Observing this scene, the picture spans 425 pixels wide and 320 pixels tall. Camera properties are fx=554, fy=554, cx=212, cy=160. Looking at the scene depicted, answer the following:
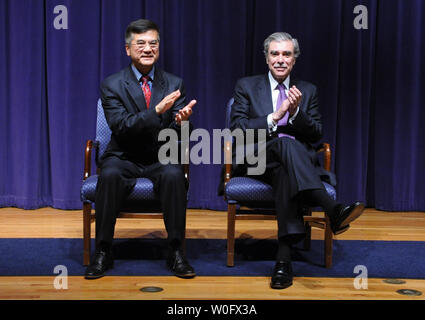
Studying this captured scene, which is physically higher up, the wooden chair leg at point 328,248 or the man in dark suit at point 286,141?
the man in dark suit at point 286,141

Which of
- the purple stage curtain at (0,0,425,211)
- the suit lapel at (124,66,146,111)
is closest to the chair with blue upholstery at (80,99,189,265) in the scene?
the suit lapel at (124,66,146,111)

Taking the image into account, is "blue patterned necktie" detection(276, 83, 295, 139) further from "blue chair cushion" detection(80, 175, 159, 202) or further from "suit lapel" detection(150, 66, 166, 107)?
"blue chair cushion" detection(80, 175, 159, 202)

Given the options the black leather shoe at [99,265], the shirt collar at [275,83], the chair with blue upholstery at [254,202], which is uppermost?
the shirt collar at [275,83]

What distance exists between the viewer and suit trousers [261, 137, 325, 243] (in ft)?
9.38

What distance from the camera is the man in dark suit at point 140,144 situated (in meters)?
2.92

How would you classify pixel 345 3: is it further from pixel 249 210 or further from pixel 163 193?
pixel 163 193

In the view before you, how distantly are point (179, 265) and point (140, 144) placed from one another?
0.75 metres

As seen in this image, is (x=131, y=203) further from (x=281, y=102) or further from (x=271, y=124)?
(x=281, y=102)

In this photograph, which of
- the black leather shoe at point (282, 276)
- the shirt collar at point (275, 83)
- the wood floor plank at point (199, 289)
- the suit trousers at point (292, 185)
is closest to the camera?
the wood floor plank at point (199, 289)

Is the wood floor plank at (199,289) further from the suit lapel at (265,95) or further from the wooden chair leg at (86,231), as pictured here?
the suit lapel at (265,95)

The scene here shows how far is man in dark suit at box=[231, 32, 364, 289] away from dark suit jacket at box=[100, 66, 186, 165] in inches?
17.6

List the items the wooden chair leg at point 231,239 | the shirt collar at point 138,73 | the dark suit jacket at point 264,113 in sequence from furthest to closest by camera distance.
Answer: the shirt collar at point 138,73
the dark suit jacket at point 264,113
the wooden chair leg at point 231,239

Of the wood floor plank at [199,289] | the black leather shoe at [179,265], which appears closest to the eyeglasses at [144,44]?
the black leather shoe at [179,265]

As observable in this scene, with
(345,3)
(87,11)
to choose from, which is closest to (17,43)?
(87,11)
